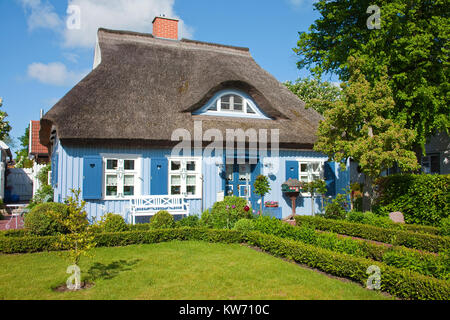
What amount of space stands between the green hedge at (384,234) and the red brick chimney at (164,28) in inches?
471

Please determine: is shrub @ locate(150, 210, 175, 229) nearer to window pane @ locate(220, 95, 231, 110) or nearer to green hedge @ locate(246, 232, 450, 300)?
green hedge @ locate(246, 232, 450, 300)

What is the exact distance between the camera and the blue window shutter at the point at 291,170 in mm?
14984

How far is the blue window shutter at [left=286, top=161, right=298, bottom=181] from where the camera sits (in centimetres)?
1498

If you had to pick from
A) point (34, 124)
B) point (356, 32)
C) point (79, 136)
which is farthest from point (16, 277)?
point (34, 124)

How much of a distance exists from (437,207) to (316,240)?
225 inches

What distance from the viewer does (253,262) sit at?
8.19 m

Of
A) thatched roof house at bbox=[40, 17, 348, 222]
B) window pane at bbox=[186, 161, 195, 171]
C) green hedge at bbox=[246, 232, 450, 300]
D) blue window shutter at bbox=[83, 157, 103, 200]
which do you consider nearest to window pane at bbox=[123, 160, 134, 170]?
thatched roof house at bbox=[40, 17, 348, 222]

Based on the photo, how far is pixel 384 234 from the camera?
10.7 meters

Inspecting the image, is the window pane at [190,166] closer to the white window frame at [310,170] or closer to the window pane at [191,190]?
the window pane at [191,190]

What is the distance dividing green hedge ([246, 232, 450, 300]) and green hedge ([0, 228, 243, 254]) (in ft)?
3.96

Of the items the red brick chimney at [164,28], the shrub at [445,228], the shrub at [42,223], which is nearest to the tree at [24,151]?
the red brick chimney at [164,28]

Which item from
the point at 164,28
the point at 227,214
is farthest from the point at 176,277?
the point at 164,28

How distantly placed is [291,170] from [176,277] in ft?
29.4

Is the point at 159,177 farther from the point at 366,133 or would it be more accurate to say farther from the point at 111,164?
the point at 366,133
